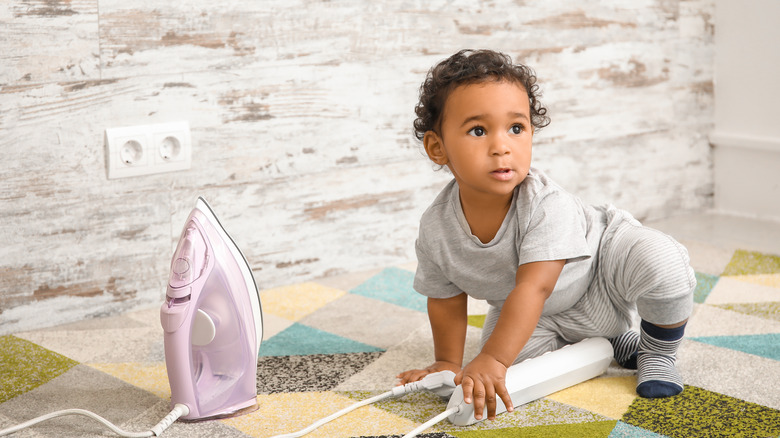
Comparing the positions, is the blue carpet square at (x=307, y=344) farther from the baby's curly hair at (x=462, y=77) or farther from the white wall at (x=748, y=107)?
the white wall at (x=748, y=107)

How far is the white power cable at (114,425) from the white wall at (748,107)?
1.40m

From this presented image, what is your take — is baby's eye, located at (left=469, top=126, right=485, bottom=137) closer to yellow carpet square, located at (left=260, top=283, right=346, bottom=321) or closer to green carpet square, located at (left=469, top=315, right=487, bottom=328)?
green carpet square, located at (left=469, top=315, right=487, bottom=328)

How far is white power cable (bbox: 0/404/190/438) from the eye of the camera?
874 mm

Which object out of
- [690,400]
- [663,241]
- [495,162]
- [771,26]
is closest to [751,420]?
[690,400]

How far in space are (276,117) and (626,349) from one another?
0.71m

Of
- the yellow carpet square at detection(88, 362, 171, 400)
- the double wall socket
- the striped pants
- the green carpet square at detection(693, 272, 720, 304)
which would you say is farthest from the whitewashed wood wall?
the striped pants

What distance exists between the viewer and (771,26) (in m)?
1.71

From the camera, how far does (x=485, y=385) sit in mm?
877

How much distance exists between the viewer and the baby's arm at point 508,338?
2.87 feet

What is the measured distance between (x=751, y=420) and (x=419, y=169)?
31.6 inches

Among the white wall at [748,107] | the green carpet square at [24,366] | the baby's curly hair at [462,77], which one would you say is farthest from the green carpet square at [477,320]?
the white wall at [748,107]

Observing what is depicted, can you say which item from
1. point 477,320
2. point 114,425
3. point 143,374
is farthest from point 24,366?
point 477,320

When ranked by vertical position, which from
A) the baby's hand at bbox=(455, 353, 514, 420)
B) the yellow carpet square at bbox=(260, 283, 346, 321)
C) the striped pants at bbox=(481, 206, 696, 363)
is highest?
the striped pants at bbox=(481, 206, 696, 363)

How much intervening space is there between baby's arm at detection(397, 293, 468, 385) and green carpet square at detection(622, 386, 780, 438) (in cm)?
23
